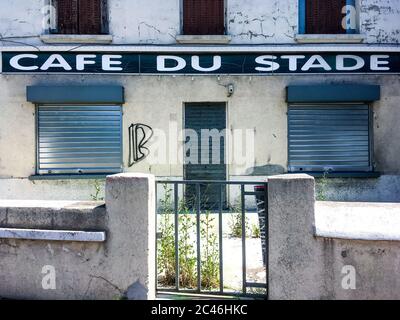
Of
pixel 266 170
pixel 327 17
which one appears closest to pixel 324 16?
pixel 327 17

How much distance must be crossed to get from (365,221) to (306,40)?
7.03 m

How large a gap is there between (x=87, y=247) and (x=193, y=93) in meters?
6.14

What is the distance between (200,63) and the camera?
8.85 metres

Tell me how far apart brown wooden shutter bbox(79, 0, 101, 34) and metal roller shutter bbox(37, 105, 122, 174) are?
2165mm

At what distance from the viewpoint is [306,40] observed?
29.3 feet

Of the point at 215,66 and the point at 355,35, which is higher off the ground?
the point at 355,35

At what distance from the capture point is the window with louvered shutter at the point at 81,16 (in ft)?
29.4

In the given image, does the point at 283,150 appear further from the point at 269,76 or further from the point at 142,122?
the point at 142,122

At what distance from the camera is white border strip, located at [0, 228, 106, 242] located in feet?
10.8

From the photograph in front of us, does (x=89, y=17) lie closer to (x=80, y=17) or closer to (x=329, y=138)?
(x=80, y=17)

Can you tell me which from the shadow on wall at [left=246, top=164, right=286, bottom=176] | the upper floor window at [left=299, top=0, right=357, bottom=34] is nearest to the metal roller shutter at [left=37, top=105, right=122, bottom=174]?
the shadow on wall at [left=246, top=164, right=286, bottom=176]
